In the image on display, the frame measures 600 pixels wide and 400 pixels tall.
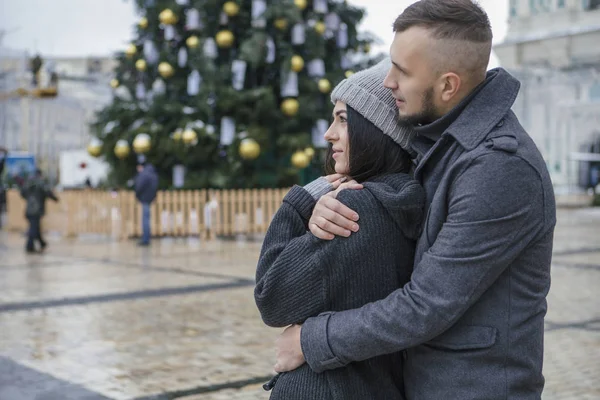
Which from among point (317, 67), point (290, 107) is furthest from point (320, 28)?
point (290, 107)

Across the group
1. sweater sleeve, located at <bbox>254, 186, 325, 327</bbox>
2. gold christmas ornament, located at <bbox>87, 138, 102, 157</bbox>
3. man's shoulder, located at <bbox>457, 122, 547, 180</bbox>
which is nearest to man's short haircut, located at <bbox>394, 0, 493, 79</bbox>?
man's shoulder, located at <bbox>457, 122, 547, 180</bbox>

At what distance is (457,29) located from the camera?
6.00 ft

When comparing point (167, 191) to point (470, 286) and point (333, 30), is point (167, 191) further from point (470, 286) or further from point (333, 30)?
point (470, 286)

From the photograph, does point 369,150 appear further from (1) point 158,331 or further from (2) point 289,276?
(1) point 158,331

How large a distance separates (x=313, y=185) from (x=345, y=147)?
0.42 ft

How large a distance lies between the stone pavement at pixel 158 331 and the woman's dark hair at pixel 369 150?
3397 mm

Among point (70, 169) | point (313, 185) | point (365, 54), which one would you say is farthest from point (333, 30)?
point (70, 169)

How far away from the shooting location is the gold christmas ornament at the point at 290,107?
1748 centimetres

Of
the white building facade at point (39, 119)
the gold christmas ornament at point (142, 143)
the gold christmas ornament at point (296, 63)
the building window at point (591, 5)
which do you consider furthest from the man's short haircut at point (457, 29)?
the white building facade at point (39, 119)

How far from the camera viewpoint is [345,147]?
6.89ft

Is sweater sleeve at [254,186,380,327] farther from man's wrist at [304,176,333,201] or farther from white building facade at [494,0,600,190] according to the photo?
white building facade at [494,0,600,190]

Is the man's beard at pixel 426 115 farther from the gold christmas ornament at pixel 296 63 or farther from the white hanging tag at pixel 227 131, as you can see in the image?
the white hanging tag at pixel 227 131

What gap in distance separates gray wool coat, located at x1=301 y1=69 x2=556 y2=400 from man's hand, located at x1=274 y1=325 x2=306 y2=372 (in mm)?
34

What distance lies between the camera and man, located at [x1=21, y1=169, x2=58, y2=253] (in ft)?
52.7
